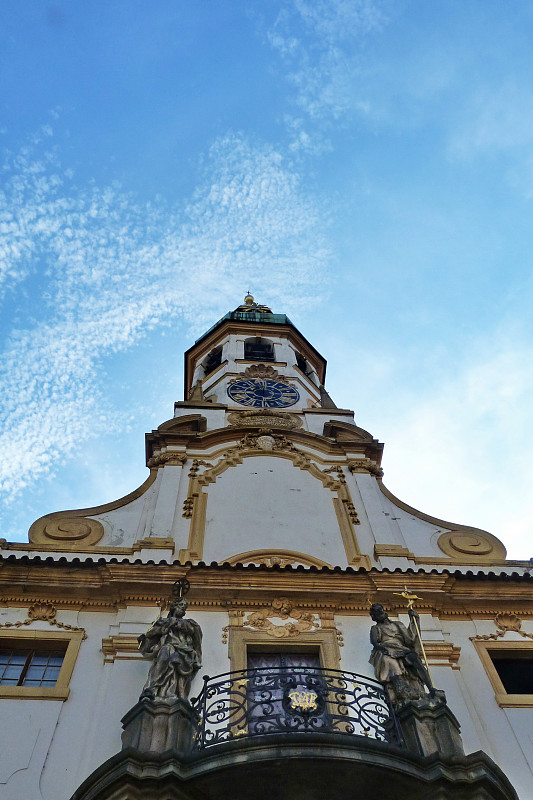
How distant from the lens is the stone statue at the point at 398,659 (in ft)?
32.4

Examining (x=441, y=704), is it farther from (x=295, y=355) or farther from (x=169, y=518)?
(x=295, y=355)

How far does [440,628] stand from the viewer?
39.6 ft

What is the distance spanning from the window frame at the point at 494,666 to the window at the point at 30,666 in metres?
6.37

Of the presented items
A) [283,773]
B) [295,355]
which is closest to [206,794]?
[283,773]

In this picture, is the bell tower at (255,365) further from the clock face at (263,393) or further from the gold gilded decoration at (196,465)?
the gold gilded decoration at (196,465)

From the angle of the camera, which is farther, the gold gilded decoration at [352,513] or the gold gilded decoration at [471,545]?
the gold gilded decoration at [352,513]

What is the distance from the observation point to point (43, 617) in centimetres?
1184

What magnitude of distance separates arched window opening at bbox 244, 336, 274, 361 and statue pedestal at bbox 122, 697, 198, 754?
16018 millimetres

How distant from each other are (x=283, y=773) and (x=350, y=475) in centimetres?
864

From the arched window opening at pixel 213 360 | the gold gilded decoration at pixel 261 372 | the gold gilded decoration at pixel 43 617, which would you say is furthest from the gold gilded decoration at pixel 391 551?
the arched window opening at pixel 213 360

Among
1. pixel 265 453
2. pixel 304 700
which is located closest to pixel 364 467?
pixel 265 453

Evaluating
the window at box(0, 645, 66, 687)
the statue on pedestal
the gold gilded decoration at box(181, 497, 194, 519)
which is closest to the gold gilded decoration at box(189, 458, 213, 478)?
the gold gilded decoration at box(181, 497, 194, 519)

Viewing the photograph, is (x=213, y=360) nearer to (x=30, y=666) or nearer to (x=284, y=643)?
(x=284, y=643)

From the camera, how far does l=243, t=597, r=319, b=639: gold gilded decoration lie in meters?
11.8
